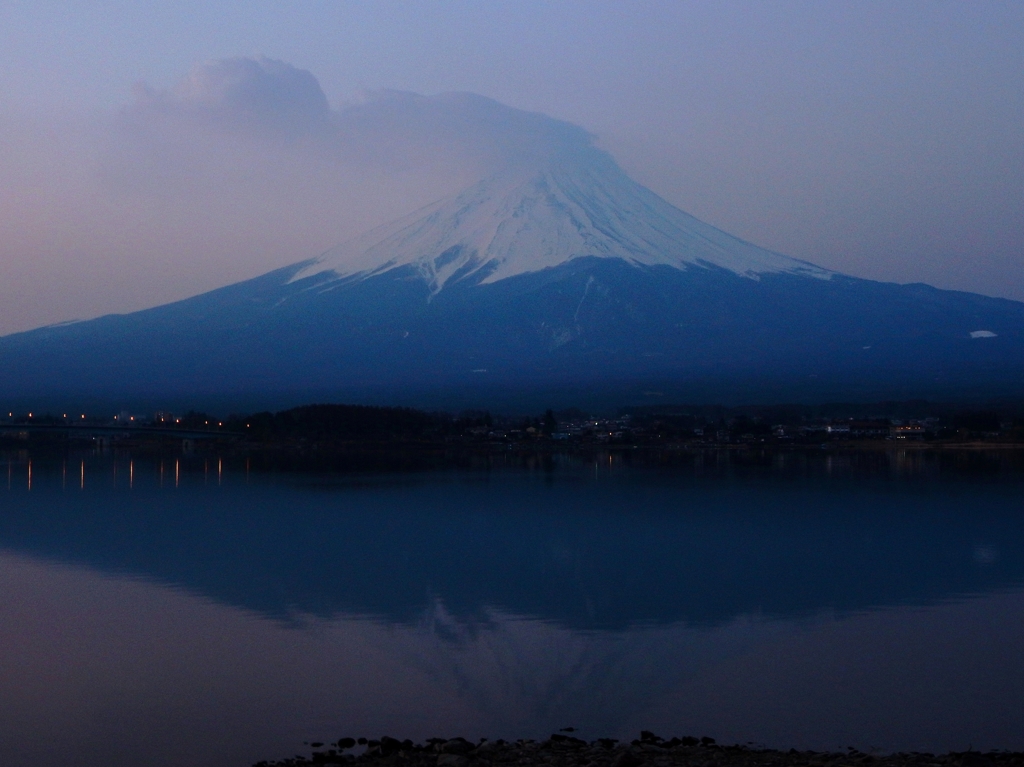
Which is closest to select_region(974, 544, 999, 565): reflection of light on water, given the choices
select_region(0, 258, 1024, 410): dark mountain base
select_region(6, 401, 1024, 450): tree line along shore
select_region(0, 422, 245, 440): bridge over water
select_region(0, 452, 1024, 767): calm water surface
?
select_region(0, 452, 1024, 767): calm water surface

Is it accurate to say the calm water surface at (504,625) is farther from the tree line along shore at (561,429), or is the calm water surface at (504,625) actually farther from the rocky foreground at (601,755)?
the tree line along shore at (561,429)

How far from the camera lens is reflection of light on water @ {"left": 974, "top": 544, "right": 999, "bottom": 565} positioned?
13086mm

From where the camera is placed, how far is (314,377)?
208ft

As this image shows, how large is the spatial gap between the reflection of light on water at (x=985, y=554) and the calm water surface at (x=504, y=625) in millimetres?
48

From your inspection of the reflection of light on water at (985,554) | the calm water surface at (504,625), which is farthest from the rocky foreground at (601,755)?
the reflection of light on water at (985,554)

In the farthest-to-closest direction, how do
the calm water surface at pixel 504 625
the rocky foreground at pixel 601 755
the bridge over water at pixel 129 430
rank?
the bridge over water at pixel 129 430 < the calm water surface at pixel 504 625 < the rocky foreground at pixel 601 755

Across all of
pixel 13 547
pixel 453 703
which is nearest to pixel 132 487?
pixel 13 547

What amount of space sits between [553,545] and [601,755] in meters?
8.56

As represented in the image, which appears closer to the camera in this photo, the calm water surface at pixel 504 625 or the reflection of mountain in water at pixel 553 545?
the calm water surface at pixel 504 625

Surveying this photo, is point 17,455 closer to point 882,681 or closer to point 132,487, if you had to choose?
point 132,487

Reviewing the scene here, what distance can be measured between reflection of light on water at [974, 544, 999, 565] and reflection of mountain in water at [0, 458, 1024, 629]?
0.07 metres

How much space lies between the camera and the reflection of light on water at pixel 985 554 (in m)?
13.1

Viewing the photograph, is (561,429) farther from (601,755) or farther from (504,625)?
(601,755)

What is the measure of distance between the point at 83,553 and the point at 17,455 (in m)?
28.1
